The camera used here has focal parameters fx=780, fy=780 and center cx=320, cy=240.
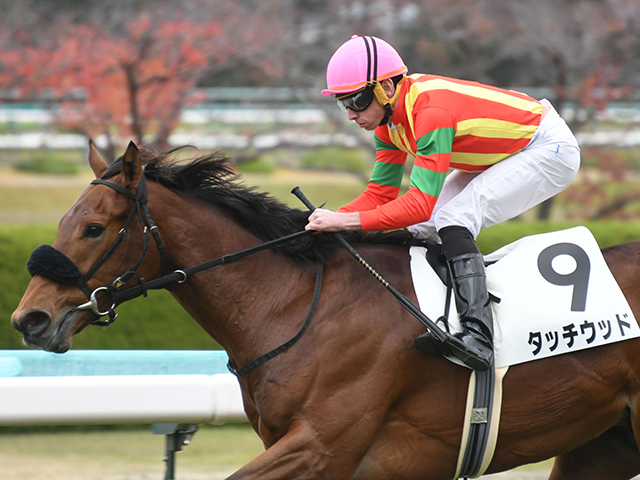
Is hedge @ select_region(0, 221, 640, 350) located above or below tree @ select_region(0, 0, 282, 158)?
below

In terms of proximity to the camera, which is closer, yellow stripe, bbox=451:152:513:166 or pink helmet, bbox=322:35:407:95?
pink helmet, bbox=322:35:407:95

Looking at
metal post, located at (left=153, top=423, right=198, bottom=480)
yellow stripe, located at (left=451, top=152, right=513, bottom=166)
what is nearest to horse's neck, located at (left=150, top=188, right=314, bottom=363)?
yellow stripe, located at (left=451, top=152, right=513, bottom=166)

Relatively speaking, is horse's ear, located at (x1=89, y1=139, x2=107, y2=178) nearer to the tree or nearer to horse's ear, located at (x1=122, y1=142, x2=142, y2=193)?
horse's ear, located at (x1=122, y1=142, x2=142, y2=193)

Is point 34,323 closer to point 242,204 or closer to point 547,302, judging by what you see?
point 242,204

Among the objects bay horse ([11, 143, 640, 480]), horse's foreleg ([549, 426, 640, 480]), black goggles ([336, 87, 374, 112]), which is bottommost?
horse's foreleg ([549, 426, 640, 480])

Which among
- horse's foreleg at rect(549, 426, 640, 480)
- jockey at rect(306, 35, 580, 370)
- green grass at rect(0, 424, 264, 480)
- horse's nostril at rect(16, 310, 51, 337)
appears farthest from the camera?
green grass at rect(0, 424, 264, 480)

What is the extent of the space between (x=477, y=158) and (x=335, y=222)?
0.60 metres

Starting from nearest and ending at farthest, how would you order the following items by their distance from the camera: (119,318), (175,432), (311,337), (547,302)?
(311,337)
(547,302)
(175,432)
(119,318)

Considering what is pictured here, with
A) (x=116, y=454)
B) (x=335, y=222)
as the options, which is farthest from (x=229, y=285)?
(x=116, y=454)

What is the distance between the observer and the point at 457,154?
2.87 metres

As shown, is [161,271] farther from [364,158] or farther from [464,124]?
[364,158]

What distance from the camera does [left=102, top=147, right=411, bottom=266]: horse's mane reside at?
2.83m

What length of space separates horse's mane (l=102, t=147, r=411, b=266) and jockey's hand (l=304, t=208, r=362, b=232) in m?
0.10

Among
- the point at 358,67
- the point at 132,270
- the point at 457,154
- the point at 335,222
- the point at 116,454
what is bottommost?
Answer: the point at 116,454
